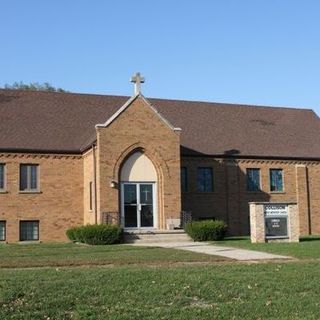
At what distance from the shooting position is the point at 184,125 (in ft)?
123

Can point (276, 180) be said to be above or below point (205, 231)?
above

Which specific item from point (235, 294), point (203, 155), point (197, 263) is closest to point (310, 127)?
point (203, 155)

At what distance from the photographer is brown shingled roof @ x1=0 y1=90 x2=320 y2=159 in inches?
1307

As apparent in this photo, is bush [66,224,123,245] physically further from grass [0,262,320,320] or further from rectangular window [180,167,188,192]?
grass [0,262,320,320]

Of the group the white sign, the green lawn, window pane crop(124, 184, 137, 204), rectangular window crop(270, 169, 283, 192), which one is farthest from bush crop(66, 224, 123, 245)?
rectangular window crop(270, 169, 283, 192)

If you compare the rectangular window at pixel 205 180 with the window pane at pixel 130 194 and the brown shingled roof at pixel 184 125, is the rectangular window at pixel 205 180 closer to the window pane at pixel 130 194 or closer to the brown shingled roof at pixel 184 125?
the brown shingled roof at pixel 184 125

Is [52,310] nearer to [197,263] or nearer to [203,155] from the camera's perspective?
[197,263]

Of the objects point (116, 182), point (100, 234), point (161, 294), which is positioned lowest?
point (161, 294)

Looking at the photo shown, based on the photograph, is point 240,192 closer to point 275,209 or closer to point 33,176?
point 275,209

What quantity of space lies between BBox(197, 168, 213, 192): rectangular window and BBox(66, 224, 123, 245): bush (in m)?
9.03

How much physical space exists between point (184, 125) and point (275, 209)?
39.0ft

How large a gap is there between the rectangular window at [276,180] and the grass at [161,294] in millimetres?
22770

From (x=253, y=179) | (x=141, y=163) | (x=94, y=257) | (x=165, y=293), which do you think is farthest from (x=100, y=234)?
(x=165, y=293)

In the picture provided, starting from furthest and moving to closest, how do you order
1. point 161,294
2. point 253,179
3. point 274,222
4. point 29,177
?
point 253,179
point 29,177
point 274,222
point 161,294
